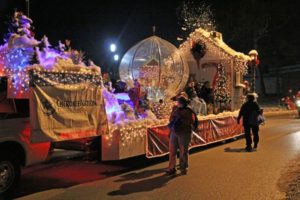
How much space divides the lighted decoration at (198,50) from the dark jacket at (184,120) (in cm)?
893

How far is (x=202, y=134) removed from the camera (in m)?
12.9

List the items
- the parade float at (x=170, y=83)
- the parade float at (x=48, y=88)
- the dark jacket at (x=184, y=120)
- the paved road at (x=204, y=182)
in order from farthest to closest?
the parade float at (x=170, y=83) < the dark jacket at (x=184, y=120) < the parade float at (x=48, y=88) < the paved road at (x=204, y=182)

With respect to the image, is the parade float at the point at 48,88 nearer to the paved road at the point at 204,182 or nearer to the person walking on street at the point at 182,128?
the paved road at the point at 204,182

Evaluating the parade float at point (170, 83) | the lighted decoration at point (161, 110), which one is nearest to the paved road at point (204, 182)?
the parade float at point (170, 83)

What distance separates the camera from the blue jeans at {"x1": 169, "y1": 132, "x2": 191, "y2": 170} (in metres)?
9.15

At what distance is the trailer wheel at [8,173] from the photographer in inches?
281

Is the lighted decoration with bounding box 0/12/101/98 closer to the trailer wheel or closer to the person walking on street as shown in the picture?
the trailer wheel

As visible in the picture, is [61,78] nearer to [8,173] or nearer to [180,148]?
[8,173]

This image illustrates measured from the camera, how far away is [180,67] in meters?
14.8

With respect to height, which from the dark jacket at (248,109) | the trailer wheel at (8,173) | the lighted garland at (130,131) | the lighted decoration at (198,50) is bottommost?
the trailer wheel at (8,173)

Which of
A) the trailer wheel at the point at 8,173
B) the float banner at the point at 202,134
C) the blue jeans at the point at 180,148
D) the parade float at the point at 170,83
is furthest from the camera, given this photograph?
the float banner at the point at 202,134

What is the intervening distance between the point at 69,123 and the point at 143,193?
1.99 m

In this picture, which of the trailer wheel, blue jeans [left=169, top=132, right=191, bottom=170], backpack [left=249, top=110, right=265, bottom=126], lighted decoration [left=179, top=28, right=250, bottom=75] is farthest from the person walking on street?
lighted decoration [left=179, top=28, right=250, bottom=75]

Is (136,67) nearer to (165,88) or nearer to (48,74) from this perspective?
(165,88)
